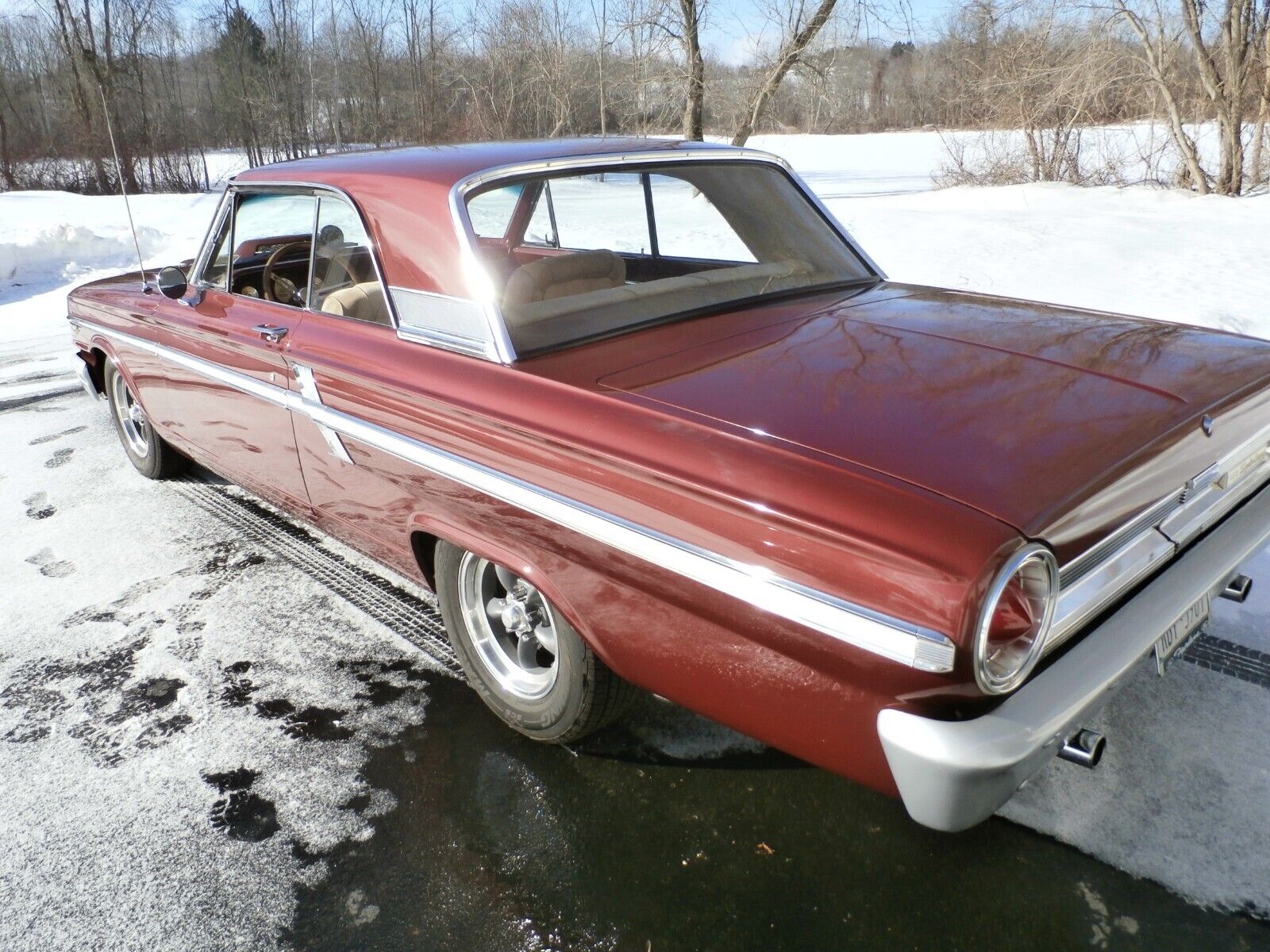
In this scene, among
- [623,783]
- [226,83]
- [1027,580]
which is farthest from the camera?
[226,83]

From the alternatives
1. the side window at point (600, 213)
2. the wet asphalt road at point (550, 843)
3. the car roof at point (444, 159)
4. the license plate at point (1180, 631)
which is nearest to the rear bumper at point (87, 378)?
the car roof at point (444, 159)

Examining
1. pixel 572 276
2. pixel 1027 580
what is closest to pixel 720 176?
pixel 572 276

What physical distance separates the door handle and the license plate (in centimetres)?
260

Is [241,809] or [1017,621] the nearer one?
[1017,621]

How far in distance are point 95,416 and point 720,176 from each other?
15.6ft

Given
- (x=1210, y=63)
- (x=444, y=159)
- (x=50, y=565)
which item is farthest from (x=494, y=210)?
(x=1210, y=63)

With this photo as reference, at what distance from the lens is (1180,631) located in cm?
211

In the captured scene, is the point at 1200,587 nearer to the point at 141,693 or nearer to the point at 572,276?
the point at 572,276

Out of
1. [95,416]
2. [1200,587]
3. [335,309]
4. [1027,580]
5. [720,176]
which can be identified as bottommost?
[95,416]

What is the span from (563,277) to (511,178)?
0.31 metres

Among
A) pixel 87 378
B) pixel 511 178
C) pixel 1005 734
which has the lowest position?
pixel 87 378

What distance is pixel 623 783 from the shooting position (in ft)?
8.07

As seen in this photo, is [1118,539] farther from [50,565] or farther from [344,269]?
[50,565]

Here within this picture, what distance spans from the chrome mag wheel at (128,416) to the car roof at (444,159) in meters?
1.91
